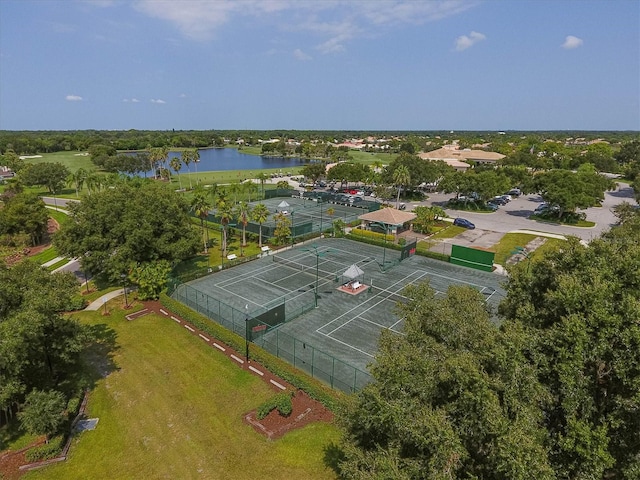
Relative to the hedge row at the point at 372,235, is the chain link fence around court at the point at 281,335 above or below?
below

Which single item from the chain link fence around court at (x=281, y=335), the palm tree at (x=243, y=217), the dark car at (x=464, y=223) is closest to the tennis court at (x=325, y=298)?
the chain link fence around court at (x=281, y=335)

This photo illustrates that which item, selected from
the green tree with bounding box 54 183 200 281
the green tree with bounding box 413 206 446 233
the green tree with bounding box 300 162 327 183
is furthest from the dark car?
the green tree with bounding box 300 162 327 183

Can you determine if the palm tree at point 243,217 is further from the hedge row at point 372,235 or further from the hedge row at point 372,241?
the hedge row at point 372,235

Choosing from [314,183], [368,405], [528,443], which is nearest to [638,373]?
[528,443]

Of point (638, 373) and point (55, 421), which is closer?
point (638, 373)

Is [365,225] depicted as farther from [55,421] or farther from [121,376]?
[55,421]

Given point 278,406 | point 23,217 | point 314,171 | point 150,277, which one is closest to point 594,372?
point 278,406
